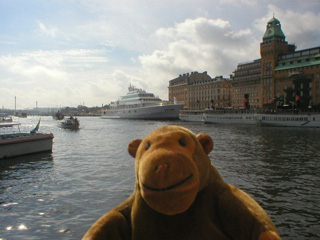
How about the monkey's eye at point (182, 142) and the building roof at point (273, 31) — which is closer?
the monkey's eye at point (182, 142)

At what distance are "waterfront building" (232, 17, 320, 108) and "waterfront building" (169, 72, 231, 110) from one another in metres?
8.42

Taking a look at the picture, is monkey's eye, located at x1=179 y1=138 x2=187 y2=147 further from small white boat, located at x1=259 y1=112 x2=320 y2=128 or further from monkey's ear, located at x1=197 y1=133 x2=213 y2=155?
small white boat, located at x1=259 y1=112 x2=320 y2=128

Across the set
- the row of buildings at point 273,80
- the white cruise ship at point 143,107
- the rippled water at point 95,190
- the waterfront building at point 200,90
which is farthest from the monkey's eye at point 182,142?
the waterfront building at point 200,90

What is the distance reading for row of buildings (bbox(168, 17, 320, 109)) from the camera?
68.8 m

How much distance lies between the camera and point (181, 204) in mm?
2467

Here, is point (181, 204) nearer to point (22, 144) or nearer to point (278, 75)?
point (22, 144)

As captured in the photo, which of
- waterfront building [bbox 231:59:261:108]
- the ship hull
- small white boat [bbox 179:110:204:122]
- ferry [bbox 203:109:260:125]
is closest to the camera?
ferry [bbox 203:109:260:125]

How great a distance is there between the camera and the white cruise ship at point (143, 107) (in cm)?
7931

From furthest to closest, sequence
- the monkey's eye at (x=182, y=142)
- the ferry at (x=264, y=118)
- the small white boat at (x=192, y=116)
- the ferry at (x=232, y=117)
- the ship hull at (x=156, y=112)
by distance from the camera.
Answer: the ship hull at (x=156, y=112), the small white boat at (x=192, y=116), the ferry at (x=232, y=117), the ferry at (x=264, y=118), the monkey's eye at (x=182, y=142)

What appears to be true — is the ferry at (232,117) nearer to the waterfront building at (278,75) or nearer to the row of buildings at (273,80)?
the row of buildings at (273,80)

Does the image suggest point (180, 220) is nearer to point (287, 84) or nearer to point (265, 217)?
point (265, 217)

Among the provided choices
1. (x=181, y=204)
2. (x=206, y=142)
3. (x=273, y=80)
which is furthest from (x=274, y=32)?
(x=181, y=204)

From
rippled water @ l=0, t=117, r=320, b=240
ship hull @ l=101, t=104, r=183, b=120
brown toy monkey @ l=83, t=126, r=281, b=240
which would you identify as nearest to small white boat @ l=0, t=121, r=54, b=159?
rippled water @ l=0, t=117, r=320, b=240

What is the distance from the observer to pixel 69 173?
42.1 feet
